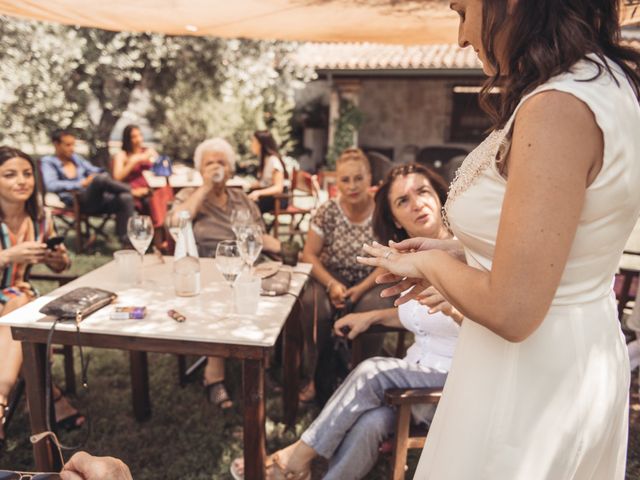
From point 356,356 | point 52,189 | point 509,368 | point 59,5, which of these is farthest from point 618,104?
point 52,189

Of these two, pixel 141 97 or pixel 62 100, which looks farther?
pixel 141 97

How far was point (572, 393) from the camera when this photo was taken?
1.07m

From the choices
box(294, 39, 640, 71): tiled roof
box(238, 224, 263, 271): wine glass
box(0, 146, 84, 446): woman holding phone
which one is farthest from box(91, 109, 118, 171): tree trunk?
box(238, 224, 263, 271): wine glass

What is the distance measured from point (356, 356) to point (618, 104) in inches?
80.5

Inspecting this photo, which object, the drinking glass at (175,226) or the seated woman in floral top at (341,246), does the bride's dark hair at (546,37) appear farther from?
the seated woman in floral top at (341,246)

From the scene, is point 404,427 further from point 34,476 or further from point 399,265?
point 34,476

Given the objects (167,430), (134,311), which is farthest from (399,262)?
(167,430)

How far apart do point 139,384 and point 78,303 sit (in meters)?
1.11

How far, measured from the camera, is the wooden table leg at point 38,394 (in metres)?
2.21

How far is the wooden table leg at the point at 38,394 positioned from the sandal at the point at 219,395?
1.08 meters

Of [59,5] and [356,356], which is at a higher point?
[59,5]

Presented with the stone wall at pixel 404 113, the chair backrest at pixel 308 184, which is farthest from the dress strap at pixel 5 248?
the stone wall at pixel 404 113

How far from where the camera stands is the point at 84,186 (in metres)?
6.81

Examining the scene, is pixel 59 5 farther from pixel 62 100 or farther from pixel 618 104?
pixel 62 100
